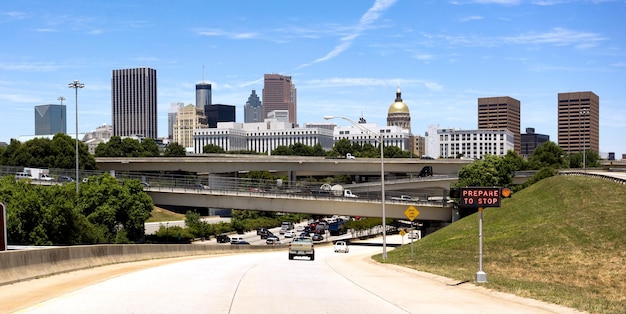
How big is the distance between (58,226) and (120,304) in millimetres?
54082

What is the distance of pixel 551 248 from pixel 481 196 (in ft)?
69.2

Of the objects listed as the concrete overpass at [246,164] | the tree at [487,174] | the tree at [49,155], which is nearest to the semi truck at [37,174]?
the tree at [49,155]

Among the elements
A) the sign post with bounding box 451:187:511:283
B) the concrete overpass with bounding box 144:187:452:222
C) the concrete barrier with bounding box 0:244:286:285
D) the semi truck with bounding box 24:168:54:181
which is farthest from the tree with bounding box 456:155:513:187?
the sign post with bounding box 451:187:511:283

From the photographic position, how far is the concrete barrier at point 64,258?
22828mm

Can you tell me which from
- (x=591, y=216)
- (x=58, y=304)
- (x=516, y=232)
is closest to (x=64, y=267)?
(x=58, y=304)

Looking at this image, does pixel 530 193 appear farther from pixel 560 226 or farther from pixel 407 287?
pixel 407 287

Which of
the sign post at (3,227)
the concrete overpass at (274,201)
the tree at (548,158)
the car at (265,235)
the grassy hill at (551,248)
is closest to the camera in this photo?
the sign post at (3,227)

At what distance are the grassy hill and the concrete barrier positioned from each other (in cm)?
1478

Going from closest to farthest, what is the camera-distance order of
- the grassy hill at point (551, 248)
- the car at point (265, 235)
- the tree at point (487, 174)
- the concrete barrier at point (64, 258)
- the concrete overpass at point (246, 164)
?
the concrete barrier at point (64, 258) < the grassy hill at point (551, 248) < the tree at point (487, 174) < the car at point (265, 235) < the concrete overpass at point (246, 164)

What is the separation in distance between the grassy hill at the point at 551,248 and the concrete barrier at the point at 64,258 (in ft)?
48.5

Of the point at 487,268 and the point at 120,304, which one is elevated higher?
the point at 120,304

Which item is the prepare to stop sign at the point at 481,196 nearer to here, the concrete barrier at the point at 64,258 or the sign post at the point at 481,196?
the sign post at the point at 481,196

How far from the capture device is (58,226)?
68.1 meters

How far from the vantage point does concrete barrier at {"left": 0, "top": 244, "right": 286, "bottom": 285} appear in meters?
22.8
